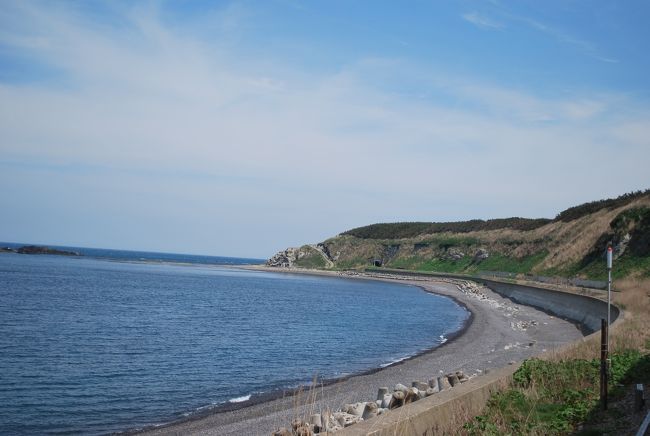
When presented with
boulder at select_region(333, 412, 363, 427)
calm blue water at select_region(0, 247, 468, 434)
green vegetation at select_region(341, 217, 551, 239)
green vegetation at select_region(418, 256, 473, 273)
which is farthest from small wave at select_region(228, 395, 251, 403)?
green vegetation at select_region(418, 256, 473, 273)

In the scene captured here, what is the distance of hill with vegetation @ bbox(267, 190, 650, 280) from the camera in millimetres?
48719

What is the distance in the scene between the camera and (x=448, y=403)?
10086 millimetres

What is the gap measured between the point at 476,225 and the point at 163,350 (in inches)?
3792

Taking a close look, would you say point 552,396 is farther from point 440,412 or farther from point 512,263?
point 512,263

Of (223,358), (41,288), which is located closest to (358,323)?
(223,358)

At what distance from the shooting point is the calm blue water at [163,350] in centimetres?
1759

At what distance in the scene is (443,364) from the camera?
24.7m

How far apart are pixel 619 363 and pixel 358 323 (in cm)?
2931

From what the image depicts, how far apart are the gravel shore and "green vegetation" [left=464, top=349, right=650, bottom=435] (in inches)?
118

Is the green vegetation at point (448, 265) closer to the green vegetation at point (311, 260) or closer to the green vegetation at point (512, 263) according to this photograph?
the green vegetation at point (512, 263)

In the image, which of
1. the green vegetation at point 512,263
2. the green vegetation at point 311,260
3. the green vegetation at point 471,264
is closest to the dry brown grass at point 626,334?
the green vegetation at point 512,263

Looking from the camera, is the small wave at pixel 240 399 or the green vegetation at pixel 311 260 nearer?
the small wave at pixel 240 399

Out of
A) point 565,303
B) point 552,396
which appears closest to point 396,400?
point 552,396

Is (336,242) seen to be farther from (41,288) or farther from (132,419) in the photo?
(132,419)
